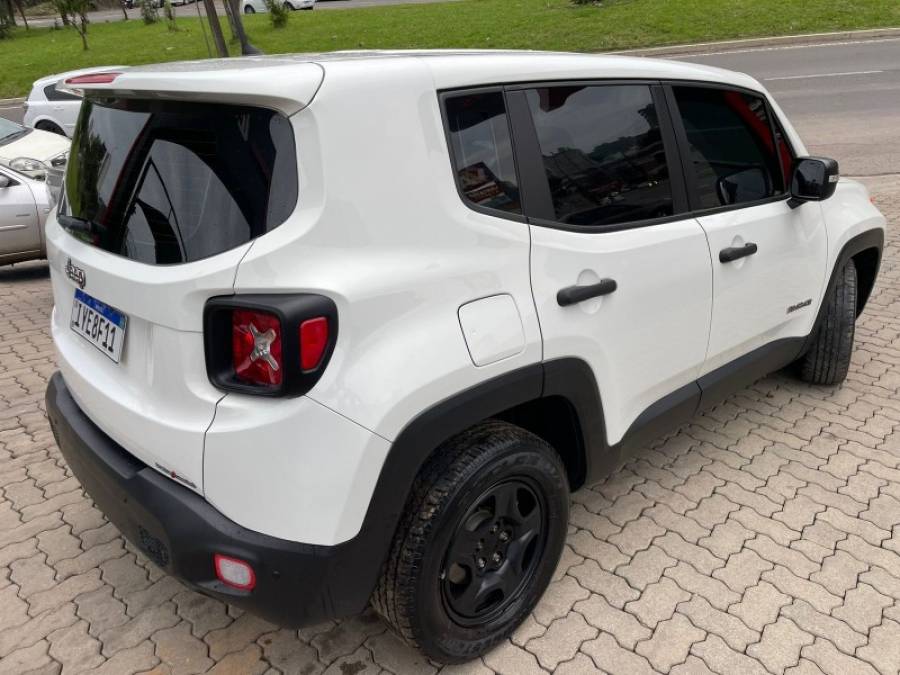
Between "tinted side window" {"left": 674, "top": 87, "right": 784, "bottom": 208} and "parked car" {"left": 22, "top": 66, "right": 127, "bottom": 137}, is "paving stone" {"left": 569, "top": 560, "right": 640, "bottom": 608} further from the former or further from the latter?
"parked car" {"left": 22, "top": 66, "right": 127, "bottom": 137}

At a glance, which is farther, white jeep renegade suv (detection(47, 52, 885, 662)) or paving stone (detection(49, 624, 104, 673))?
paving stone (detection(49, 624, 104, 673))

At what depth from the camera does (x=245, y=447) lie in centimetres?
170

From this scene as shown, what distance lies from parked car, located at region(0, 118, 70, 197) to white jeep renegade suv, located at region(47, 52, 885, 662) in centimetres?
504

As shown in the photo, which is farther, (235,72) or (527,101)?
(527,101)

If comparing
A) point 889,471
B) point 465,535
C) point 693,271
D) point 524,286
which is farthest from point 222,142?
point 889,471

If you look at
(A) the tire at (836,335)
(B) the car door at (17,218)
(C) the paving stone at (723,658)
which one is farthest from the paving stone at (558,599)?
(B) the car door at (17,218)

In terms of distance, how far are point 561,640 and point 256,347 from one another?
140 centimetres

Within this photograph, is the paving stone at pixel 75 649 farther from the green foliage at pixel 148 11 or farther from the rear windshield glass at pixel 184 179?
the green foliage at pixel 148 11

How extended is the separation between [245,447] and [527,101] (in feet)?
4.21

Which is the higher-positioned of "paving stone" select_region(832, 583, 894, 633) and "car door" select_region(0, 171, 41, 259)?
"car door" select_region(0, 171, 41, 259)

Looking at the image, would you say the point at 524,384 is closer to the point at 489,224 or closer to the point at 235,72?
the point at 489,224

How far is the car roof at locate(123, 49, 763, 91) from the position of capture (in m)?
1.93

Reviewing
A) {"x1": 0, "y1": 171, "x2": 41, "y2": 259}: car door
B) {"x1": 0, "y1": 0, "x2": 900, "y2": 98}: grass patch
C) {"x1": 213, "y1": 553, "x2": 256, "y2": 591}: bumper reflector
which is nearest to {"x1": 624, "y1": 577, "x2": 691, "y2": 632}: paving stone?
{"x1": 213, "y1": 553, "x2": 256, "y2": 591}: bumper reflector

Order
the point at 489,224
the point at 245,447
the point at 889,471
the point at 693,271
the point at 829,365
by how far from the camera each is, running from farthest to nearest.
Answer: the point at 829,365
the point at 889,471
the point at 693,271
the point at 489,224
the point at 245,447
